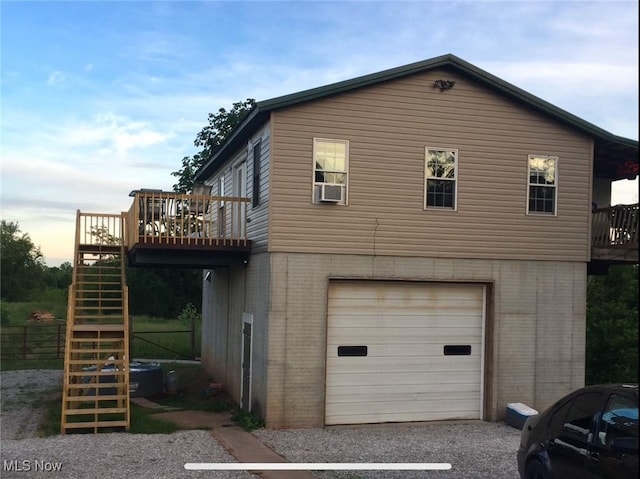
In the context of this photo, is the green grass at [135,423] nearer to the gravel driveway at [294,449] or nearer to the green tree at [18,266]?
the gravel driveway at [294,449]

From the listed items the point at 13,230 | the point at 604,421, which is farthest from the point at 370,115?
the point at 13,230

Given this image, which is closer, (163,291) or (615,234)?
(615,234)

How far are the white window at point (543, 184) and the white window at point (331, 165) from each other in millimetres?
4101

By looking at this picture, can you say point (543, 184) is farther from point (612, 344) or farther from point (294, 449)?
point (294, 449)

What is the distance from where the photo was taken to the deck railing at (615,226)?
1375 cm

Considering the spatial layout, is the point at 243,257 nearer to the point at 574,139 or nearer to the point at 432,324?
the point at 432,324

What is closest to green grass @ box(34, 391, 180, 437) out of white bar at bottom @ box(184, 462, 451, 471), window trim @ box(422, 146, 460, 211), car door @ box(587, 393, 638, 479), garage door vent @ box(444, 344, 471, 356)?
white bar at bottom @ box(184, 462, 451, 471)

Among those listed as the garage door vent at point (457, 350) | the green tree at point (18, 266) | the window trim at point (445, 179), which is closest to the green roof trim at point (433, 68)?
the window trim at point (445, 179)

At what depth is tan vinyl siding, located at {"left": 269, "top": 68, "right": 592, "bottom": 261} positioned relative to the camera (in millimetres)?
12367

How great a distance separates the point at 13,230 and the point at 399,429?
182 ft

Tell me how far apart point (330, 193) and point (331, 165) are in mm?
677

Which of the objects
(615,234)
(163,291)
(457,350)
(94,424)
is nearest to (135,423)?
(94,424)

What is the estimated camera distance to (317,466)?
973 cm

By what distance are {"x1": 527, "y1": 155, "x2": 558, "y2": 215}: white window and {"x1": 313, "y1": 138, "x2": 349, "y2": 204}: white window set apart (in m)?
4.10
